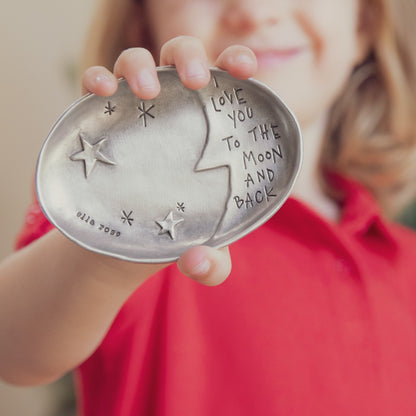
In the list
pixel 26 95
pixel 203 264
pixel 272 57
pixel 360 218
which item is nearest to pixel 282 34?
pixel 272 57

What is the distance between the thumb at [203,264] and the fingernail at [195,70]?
3.6 inches

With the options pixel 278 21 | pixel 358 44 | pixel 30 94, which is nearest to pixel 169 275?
pixel 278 21

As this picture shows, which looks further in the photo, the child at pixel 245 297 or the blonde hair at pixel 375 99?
the blonde hair at pixel 375 99

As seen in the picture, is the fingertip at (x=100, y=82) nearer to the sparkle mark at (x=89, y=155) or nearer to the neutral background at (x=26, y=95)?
the sparkle mark at (x=89, y=155)

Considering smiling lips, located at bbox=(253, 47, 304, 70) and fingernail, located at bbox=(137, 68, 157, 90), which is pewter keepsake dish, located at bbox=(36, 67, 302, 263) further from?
smiling lips, located at bbox=(253, 47, 304, 70)

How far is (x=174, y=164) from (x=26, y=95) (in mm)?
672

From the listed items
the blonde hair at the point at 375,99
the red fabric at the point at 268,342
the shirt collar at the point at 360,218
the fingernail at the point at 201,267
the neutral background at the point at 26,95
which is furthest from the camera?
the neutral background at the point at 26,95

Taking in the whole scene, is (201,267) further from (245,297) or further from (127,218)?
(245,297)

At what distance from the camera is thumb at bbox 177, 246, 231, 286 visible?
0.27 metres

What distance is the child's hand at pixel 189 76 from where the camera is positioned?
27 cm

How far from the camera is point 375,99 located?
719 mm

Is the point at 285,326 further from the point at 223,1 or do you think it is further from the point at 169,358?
the point at 223,1

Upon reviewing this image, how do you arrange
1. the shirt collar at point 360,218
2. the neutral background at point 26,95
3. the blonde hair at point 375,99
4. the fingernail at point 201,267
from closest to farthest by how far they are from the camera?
the fingernail at point 201,267 < the shirt collar at point 360,218 < the blonde hair at point 375,99 < the neutral background at point 26,95

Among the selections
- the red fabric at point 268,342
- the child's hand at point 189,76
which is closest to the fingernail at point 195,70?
the child's hand at point 189,76
